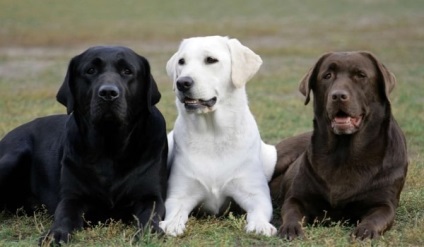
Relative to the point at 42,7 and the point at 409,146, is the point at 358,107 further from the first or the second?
the point at 42,7

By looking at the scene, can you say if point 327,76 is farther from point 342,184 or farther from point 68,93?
point 68,93

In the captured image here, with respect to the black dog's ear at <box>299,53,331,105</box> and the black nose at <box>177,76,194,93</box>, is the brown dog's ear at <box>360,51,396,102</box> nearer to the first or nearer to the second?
the black dog's ear at <box>299,53,331,105</box>

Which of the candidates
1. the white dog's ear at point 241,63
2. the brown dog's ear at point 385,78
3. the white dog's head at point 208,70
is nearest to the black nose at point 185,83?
the white dog's head at point 208,70

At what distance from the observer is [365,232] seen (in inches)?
209

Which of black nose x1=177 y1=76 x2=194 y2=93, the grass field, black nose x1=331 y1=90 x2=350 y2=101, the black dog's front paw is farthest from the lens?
black nose x1=177 y1=76 x2=194 y2=93

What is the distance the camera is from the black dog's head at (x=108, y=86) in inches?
218

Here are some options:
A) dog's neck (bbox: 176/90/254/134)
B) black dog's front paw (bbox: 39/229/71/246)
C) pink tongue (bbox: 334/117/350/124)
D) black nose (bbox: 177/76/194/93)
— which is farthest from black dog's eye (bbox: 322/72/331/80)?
black dog's front paw (bbox: 39/229/71/246)

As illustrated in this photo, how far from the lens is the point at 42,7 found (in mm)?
43156

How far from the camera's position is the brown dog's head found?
546 centimetres

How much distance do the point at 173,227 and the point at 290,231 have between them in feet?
2.65

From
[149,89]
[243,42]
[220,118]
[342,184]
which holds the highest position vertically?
[149,89]

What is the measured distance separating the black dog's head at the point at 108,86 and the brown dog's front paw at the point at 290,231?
4.32ft

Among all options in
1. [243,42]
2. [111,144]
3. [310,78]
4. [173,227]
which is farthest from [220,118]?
[243,42]

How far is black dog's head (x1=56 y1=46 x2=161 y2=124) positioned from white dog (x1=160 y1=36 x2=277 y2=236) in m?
0.27
